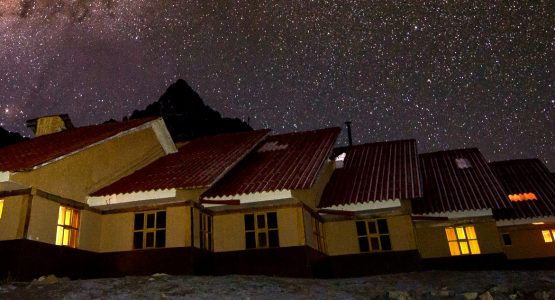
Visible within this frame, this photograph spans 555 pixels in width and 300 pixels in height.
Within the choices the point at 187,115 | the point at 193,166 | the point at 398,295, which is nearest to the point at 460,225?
the point at 398,295

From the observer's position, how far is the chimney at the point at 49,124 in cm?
2245

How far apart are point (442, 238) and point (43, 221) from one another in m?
14.6

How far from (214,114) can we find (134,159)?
4110 centimetres

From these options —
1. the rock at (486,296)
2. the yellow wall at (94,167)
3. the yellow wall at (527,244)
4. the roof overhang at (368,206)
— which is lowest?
the rock at (486,296)

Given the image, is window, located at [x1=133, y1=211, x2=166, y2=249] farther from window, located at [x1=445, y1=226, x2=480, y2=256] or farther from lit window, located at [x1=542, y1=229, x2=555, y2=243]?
lit window, located at [x1=542, y1=229, x2=555, y2=243]

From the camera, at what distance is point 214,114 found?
192 ft

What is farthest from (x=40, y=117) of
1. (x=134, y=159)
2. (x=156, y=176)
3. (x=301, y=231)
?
(x=301, y=231)

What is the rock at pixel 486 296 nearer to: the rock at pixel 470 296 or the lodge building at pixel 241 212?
the rock at pixel 470 296

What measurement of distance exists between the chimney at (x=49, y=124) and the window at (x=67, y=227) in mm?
10011

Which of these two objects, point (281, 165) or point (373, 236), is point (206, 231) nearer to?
point (281, 165)

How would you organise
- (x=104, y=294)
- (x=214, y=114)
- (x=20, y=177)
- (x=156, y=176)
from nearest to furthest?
1. (x=104, y=294)
2. (x=20, y=177)
3. (x=156, y=176)
4. (x=214, y=114)

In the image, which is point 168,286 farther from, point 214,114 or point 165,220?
point 214,114

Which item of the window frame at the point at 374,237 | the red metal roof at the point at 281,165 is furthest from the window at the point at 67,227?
the window frame at the point at 374,237

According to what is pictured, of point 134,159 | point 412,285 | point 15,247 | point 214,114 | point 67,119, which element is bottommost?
point 412,285
